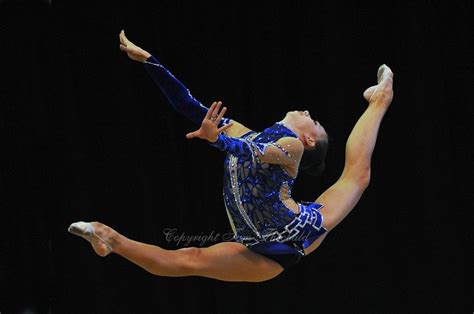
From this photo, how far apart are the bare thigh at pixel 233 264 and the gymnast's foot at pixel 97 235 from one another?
0.35 metres

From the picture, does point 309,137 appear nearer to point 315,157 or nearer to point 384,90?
point 315,157

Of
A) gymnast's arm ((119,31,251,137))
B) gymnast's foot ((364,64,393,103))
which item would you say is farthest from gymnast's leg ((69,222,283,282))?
gymnast's foot ((364,64,393,103))

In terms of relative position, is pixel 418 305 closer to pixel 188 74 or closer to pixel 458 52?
pixel 458 52

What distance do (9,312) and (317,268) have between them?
5.35 feet

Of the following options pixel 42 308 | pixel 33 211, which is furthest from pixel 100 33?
pixel 42 308

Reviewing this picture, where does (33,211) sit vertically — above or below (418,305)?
above

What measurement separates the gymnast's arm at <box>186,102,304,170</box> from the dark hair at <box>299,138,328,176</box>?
14 cm

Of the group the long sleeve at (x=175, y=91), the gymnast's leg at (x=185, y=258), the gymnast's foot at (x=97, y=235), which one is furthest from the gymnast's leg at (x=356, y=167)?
the gymnast's foot at (x=97, y=235)

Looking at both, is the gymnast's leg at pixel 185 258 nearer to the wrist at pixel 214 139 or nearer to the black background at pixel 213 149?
the wrist at pixel 214 139

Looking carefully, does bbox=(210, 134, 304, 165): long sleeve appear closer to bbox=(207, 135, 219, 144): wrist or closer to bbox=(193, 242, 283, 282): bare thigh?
bbox=(207, 135, 219, 144): wrist

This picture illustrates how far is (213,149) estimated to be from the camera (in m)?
4.04

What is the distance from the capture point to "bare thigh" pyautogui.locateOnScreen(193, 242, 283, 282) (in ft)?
9.41

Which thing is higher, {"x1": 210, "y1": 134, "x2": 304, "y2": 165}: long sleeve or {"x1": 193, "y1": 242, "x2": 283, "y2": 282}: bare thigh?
{"x1": 210, "y1": 134, "x2": 304, "y2": 165}: long sleeve

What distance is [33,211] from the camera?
3531 mm
